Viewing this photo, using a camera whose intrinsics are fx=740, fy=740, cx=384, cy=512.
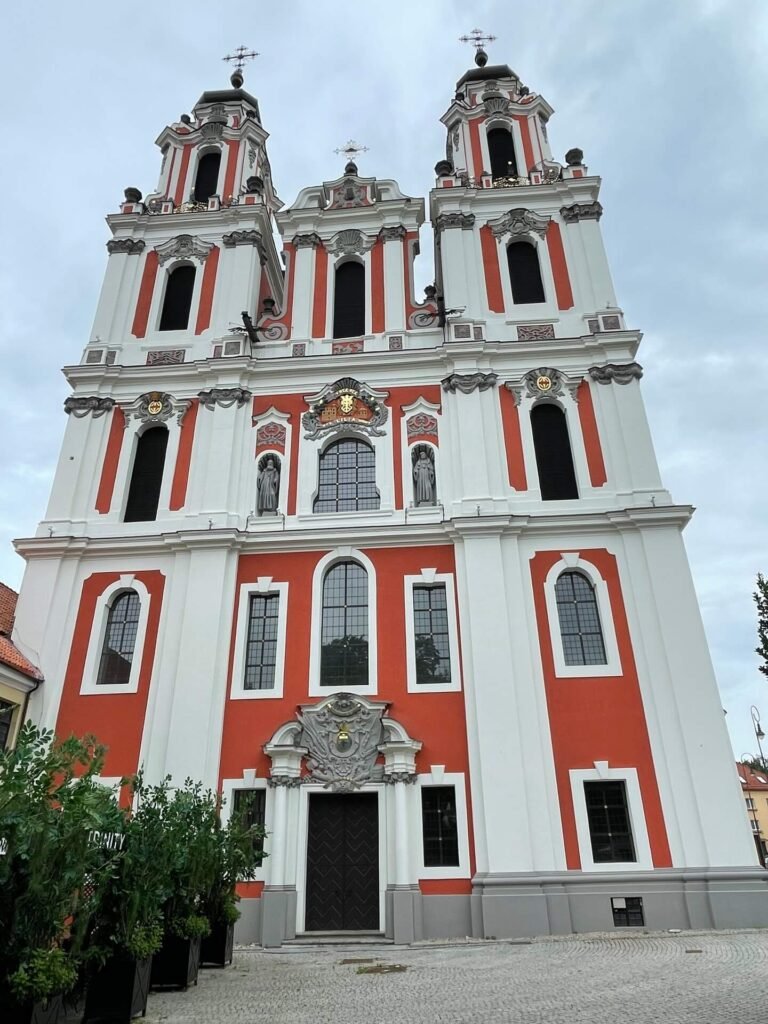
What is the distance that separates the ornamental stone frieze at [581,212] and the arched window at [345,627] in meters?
13.3

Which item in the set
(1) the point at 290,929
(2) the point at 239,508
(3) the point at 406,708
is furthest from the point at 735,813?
(2) the point at 239,508

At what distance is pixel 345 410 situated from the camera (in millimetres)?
20203

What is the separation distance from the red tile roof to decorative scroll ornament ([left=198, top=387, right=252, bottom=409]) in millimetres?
7068

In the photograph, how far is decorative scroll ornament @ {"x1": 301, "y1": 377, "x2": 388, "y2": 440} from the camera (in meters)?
20.0

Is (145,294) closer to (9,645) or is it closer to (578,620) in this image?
(9,645)

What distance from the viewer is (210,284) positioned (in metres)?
23.0

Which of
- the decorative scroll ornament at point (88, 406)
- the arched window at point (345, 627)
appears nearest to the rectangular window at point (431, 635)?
the arched window at point (345, 627)

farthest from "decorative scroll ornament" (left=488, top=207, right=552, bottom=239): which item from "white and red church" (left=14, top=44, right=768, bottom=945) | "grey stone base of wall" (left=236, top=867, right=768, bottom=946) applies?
"grey stone base of wall" (left=236, top=867, right=768, bottom=946)

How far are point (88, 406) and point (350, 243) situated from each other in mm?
9483

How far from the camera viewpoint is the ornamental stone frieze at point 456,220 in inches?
907

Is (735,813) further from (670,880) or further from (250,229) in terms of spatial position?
(250,229)

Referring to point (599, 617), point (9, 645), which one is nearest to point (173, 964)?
point (9, 645)

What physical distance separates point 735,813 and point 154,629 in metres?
13.1

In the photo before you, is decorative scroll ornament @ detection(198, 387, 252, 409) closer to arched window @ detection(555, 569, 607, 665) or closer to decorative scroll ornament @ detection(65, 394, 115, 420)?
decorative scroll ornament @ detection(65, 394, 115, 420)
